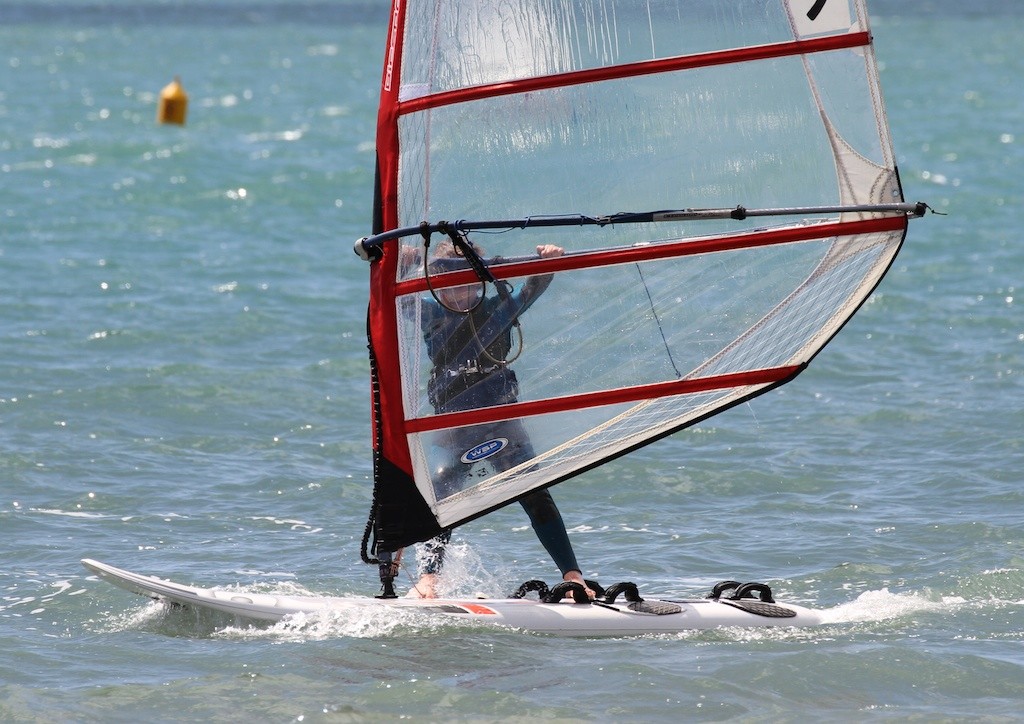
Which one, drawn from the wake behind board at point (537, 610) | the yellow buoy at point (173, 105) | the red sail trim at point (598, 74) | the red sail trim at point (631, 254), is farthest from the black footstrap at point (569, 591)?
the yellow buoy at point (173, 105)

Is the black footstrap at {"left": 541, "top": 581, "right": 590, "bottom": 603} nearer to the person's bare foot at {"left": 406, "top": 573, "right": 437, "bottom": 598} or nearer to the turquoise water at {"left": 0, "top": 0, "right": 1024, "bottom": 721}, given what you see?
the turquoise water at {"left": 0, "top": 0, "right": 1024, "bottom": 721}

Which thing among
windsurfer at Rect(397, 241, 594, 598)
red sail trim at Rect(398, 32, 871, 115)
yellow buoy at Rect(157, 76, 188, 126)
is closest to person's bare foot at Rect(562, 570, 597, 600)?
windsurfer at Rect(397, 241, 594, 598)

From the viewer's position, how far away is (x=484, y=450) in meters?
5.51

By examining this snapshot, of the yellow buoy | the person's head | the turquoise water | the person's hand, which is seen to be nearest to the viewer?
the turquoise water

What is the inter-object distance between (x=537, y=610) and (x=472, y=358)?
97cm

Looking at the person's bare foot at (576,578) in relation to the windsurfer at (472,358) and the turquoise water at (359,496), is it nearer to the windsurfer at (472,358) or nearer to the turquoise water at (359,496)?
the turquoise water at (359,496)

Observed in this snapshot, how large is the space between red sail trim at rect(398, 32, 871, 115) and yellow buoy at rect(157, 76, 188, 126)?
15027mm

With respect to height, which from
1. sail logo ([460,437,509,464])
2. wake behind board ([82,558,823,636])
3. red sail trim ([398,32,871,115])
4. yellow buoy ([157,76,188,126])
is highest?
yellow buoy ([157,76,188,126])

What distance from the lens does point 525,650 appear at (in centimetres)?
546

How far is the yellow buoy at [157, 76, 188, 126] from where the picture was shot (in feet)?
64.8

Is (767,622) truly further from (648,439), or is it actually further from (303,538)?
(303,538)

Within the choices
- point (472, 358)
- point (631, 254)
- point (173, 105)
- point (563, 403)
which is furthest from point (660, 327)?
point (173, 105)

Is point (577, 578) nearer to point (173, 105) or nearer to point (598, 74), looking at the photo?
point (598, 74)

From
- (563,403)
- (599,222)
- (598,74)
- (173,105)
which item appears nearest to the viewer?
(599,222)
